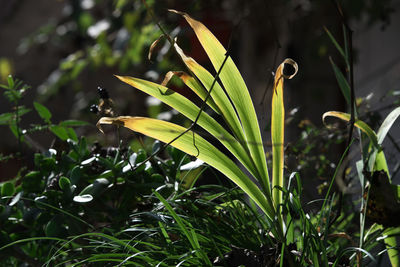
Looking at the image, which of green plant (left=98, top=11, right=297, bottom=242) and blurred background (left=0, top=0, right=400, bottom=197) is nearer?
green plant (left=98, top=11, right=297, bottom=242)

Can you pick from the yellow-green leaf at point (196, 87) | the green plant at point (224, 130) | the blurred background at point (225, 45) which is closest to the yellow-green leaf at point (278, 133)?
the green plant at point (224, 130)

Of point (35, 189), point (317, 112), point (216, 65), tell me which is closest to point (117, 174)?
point (35, 189)

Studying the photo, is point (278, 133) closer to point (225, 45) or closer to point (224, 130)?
point (224, 130)

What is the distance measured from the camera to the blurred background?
2.07 metres

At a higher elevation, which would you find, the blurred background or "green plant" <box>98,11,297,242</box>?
"green plant" <box>98,11,297,242</box>

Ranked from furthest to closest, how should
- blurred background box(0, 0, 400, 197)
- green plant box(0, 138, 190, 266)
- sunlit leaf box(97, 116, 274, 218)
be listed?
blurred background box(0, 0, 400, 197) < green plant box(0, 138, 190, 266) < sunlit leaf box(97, 116, 274, 218)

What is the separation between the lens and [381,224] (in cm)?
106

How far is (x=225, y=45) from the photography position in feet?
14.5

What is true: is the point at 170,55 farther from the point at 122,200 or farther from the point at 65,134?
the point at 122,200

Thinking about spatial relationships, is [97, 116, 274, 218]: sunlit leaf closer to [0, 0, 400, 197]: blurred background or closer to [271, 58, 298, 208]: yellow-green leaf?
[271, 58, 298, 208]: yellow-green leaf

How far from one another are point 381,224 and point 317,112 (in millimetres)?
3059

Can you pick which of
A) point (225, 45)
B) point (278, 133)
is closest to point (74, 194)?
point (278, 133)

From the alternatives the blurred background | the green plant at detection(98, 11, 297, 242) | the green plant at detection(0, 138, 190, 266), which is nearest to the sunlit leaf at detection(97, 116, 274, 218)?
the green plant at detection(98, 11, 297, 242)

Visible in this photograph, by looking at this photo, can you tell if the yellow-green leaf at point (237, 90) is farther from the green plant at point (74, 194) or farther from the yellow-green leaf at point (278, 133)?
the green plant at point (74, 194)
